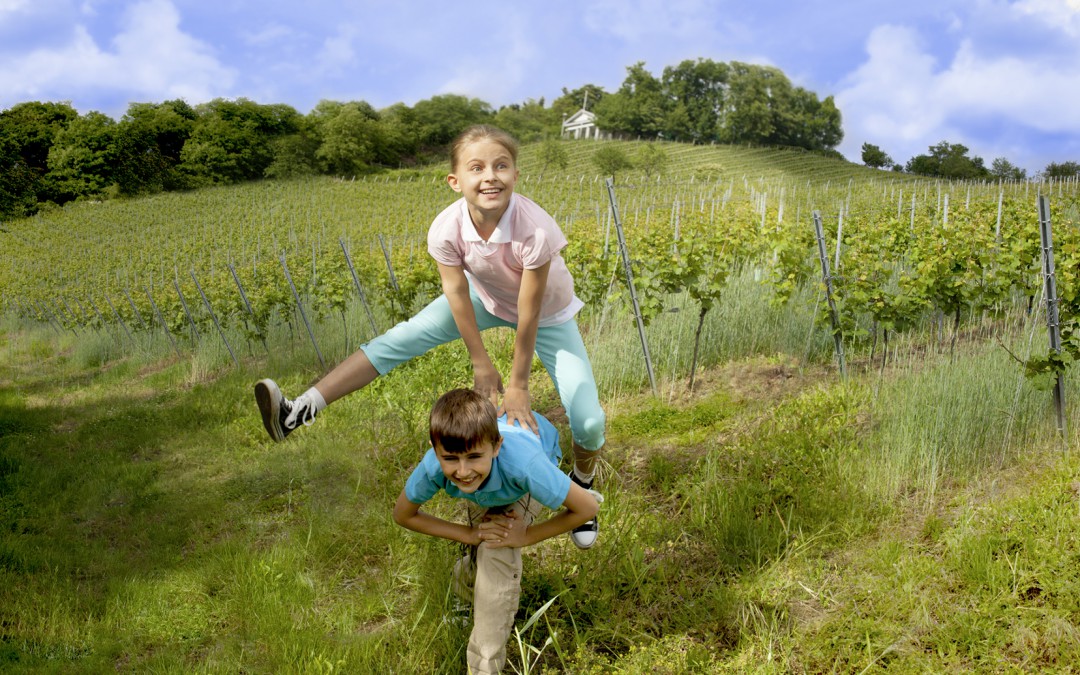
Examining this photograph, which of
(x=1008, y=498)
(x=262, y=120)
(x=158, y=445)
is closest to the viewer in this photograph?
(x=1008, y=498)

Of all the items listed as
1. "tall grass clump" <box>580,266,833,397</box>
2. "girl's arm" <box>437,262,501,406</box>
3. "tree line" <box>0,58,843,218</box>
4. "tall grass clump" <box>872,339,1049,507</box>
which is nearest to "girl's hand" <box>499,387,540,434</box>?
"girl's arm" <box>437,262,501,406</box>

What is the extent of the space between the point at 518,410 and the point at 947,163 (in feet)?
205

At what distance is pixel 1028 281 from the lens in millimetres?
5680

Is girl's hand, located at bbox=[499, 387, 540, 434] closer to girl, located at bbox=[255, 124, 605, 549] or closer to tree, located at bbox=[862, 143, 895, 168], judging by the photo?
→ girl, located at bbox=[255, 124, 605, 549]

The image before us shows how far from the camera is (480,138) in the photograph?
8.32ft

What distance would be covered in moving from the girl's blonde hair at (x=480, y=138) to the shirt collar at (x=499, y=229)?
151 millimetres

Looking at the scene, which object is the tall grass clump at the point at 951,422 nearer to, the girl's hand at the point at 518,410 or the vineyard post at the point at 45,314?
the girl's hand at the point at 518,410

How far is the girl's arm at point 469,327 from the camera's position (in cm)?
277

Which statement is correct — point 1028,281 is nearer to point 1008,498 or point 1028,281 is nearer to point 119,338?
point 1008,498

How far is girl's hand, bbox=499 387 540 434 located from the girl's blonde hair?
764 mm

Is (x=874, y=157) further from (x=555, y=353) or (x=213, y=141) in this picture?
(x=555, y=353)

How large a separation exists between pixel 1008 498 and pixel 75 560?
15.0 feet

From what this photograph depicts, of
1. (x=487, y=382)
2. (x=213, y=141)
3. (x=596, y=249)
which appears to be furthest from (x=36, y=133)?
(x=487, y=382)

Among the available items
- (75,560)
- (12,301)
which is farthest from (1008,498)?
(12,301)
